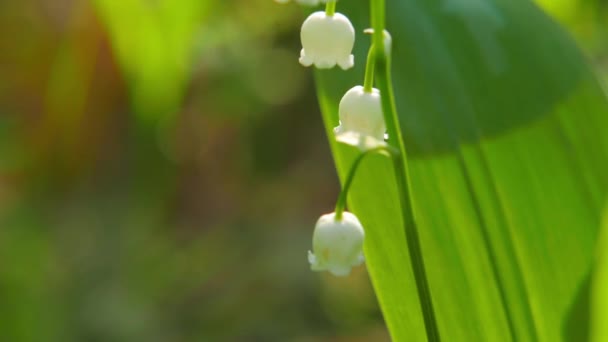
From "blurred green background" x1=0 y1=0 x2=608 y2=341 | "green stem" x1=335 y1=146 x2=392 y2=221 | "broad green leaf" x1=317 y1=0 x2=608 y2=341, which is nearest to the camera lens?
"green stem" x1=335 y1=146 x2=392 y2=221

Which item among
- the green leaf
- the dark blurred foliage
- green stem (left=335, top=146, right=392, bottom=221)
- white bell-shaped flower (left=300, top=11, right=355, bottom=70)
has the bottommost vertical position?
the green leaf

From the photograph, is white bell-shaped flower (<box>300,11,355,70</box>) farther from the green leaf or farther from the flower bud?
the green leaf

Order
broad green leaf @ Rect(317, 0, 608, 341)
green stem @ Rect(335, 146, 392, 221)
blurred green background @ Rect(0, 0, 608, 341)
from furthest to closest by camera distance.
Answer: blurred green background @ Rect(0, 0, 608, 341), broad green leaf @ Rect(317, 0, 608, 341), green stem @ Rect(335, 146, 392, 221)

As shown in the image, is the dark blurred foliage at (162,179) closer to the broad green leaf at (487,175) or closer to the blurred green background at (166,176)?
the blurred green background at (166,176)

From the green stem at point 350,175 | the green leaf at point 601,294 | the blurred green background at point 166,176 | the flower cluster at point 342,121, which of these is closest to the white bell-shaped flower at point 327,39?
the flower cluster at point 342,121

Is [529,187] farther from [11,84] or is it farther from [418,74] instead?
[11,84]

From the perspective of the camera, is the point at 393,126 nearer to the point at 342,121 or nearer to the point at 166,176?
the point at 342,121

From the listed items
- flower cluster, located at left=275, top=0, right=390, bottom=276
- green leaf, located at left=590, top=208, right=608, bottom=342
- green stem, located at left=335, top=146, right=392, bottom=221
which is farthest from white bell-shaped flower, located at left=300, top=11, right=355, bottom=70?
green leaf, located at left=590, top=208, right=608, bottom=342
